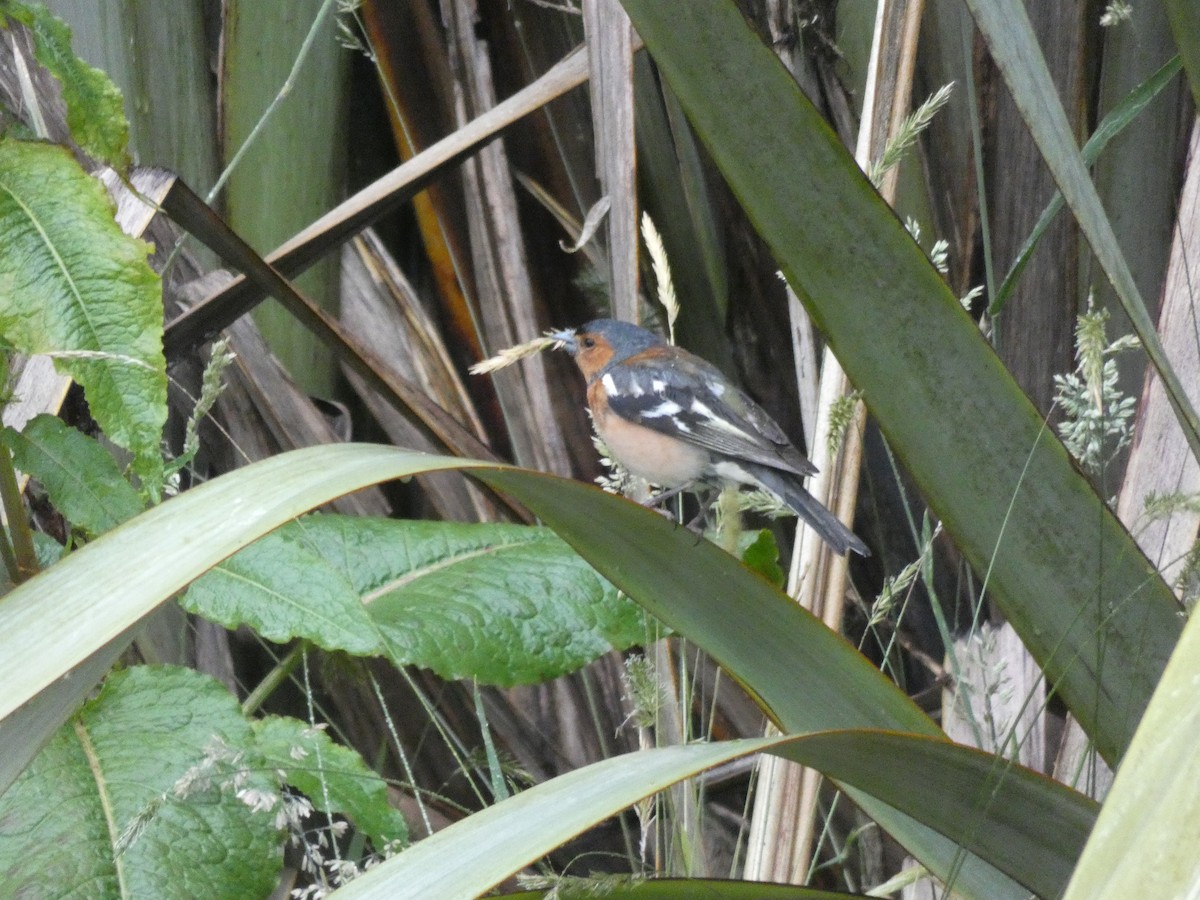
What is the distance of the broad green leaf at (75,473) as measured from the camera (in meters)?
1.69

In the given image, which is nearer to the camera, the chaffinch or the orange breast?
the chaffinch

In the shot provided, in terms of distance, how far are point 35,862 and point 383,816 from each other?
1.59 ft

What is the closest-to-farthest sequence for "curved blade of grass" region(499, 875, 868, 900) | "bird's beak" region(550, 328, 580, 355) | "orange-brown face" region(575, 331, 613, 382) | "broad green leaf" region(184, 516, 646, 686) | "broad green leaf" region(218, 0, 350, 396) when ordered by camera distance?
"curved blade of grass" region(499, 875, 868, 900) < "broad green leaf" region(184, 516, 646, 686) < "broad green leaf" region(218, 0, 350, 396) < "bird's beak" region(550, 328, 580, 355) < "orange-brown face" region(575, 331, 613, 382)

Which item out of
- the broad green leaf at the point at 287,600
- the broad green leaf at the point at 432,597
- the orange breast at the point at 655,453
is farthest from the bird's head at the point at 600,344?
the broad green leaf at the point at 287,600

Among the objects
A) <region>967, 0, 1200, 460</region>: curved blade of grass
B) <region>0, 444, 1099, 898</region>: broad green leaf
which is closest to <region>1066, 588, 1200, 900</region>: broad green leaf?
<region>0, 444, 1099, 898</region>: broad green leaf

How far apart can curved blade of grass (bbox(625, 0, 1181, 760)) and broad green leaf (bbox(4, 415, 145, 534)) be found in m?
0.97

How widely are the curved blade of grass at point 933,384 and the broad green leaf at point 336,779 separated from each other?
947 mm

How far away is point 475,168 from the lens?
324 centimetres

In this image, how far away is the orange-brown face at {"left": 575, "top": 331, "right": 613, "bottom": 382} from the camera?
10.3ft

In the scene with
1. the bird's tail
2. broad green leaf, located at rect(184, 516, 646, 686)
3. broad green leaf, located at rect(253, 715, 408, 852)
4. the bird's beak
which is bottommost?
broad green leaf, located at rect(253, 715, 408, 852)

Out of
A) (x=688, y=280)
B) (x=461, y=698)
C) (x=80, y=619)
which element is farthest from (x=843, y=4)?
(x=80, y=619)

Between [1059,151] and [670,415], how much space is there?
168 cm

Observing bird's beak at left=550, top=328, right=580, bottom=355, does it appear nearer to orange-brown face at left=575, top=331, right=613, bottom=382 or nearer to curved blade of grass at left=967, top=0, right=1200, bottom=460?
orange-brown face at left=575, top=331, right=613, bottom=382

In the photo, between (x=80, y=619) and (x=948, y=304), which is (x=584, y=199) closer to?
(x=948, y=304)
